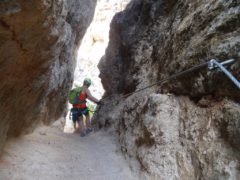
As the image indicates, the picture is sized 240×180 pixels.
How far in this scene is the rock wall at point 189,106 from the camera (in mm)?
3607

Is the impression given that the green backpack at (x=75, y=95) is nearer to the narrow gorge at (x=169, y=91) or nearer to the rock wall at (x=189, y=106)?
the narrow gorge at (x=169, y=91)

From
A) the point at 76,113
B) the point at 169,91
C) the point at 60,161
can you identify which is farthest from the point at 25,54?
the point at 76,113

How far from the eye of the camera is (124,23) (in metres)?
10.8

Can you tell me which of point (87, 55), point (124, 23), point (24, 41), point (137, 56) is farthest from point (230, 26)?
point (87, 55)

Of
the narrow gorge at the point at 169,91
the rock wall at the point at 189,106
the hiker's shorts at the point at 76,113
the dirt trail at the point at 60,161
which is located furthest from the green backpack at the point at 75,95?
the dirt trail at the point at 60,161

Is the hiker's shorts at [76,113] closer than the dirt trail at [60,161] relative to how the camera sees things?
No

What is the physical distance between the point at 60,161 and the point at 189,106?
2.71 m

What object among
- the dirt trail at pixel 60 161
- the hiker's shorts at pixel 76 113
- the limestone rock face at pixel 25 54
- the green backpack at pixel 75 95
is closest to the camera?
the limestone rock face at pixel 25 54

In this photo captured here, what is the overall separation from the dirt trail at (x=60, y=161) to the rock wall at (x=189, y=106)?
0.37 meters

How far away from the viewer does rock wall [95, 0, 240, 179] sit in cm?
361

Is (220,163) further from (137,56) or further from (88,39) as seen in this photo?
(88,39)

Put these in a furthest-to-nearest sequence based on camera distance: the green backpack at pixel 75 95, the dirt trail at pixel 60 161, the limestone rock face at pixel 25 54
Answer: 1. the green backpack at pixel 75 95
2. the dirt trail at pixel 60 161
3. the limestone rock face at pixel 25 54

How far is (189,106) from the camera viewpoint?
4609mm

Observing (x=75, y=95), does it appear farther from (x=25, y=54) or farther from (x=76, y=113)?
(x=25, y=54)
